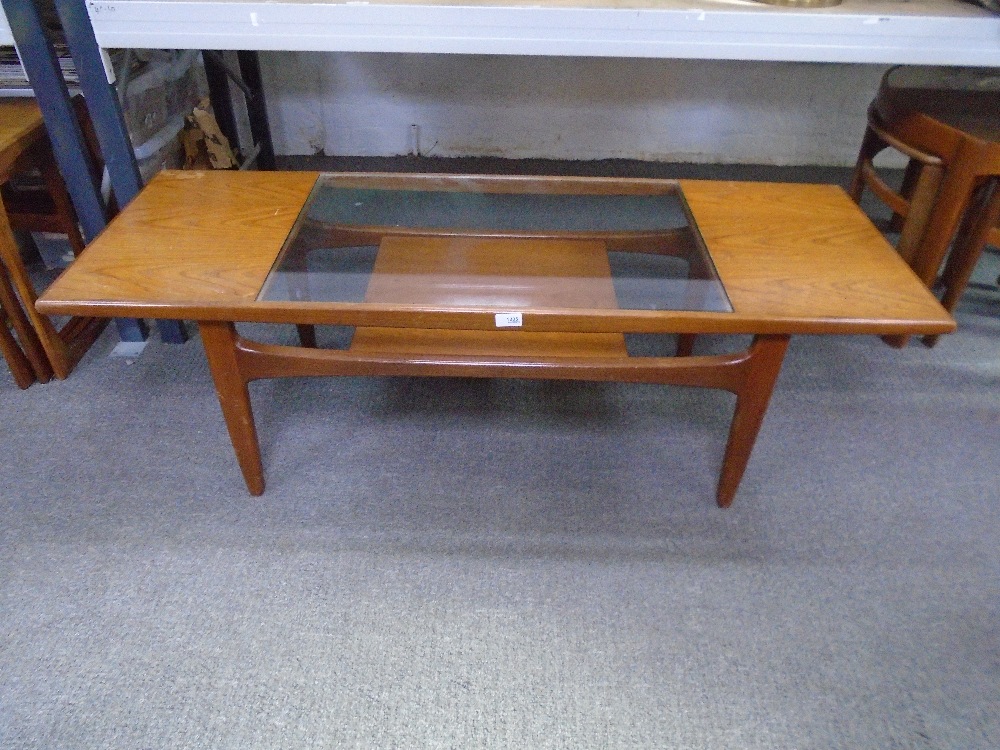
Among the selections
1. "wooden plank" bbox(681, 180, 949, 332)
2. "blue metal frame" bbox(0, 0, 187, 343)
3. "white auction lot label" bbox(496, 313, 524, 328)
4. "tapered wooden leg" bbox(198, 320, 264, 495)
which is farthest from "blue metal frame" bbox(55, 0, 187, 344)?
"wooden plank" bbox(681, 180, 949, 332)

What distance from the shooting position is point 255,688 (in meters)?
1.13

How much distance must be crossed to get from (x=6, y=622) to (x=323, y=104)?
7.44 ft

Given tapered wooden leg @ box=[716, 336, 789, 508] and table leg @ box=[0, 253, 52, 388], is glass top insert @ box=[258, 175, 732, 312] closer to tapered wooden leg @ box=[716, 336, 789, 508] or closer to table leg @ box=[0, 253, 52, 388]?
tapered wooden leg @ box=[716, 336, 789, 508]

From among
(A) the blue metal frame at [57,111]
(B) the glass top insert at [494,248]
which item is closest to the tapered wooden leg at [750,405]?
(B) the glass top insert at [494,248]

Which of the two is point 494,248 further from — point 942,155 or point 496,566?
point 942,155

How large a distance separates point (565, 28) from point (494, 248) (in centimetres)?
45

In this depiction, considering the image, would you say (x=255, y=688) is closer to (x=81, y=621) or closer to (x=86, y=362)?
(x=81, y=621)

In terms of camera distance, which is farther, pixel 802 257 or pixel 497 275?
pixel 497 275

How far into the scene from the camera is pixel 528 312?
109cm

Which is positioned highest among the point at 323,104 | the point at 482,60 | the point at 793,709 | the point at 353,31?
the point at 353,31

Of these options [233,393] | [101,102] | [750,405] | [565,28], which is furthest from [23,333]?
[750,405]

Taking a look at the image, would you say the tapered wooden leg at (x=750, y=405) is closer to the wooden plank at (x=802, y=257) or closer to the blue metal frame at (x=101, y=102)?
the wooden plank at (x=802, y=257)

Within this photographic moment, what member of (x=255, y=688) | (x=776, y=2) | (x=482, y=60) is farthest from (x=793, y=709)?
(x=482, y=60)

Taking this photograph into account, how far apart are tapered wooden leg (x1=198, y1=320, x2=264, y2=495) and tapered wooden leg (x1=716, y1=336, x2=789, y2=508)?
90cm
